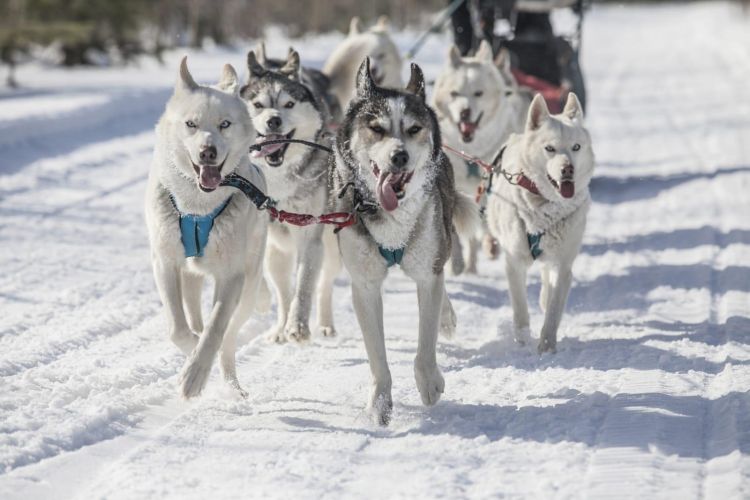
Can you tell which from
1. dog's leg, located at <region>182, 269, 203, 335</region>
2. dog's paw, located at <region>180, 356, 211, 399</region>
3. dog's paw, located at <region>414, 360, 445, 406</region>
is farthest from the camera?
dog's leg, located at <region>182, 269, 203, 335</region>

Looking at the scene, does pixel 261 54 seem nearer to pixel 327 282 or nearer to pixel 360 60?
pixel 360 60

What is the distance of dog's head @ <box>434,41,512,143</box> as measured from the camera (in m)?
6.32

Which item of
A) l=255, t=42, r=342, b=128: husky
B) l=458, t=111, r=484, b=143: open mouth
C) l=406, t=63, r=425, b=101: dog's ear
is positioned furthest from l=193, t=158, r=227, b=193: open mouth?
l=458, t=111, r=484, b=143: open mouth

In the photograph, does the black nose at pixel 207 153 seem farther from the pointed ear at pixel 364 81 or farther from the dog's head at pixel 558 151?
the dog's head at pixel 558 151

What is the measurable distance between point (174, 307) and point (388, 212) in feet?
2.67

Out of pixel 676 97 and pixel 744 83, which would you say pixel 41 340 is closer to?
pixel 676 97

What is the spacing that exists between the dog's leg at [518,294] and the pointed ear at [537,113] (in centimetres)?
62

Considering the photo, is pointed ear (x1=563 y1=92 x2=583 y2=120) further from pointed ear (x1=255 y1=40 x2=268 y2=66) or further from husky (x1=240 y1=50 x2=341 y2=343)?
pointed ear (x1=255 y1=40 x2=268 y2=66)

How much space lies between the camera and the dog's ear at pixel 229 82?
3.74 metres

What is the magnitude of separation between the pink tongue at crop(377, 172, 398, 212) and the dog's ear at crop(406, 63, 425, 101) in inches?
15.6

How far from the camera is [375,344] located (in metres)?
3.63

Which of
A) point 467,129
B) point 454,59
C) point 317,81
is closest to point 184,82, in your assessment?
point 317,81

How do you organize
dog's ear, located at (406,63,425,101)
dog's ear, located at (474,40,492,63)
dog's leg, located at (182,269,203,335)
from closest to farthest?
dog's ear, located at (406,63,425,101)
dog's leg, located at (182,269,203,335)
dog's ear, located at (474,40,492,63)

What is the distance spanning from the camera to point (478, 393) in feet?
12.7
